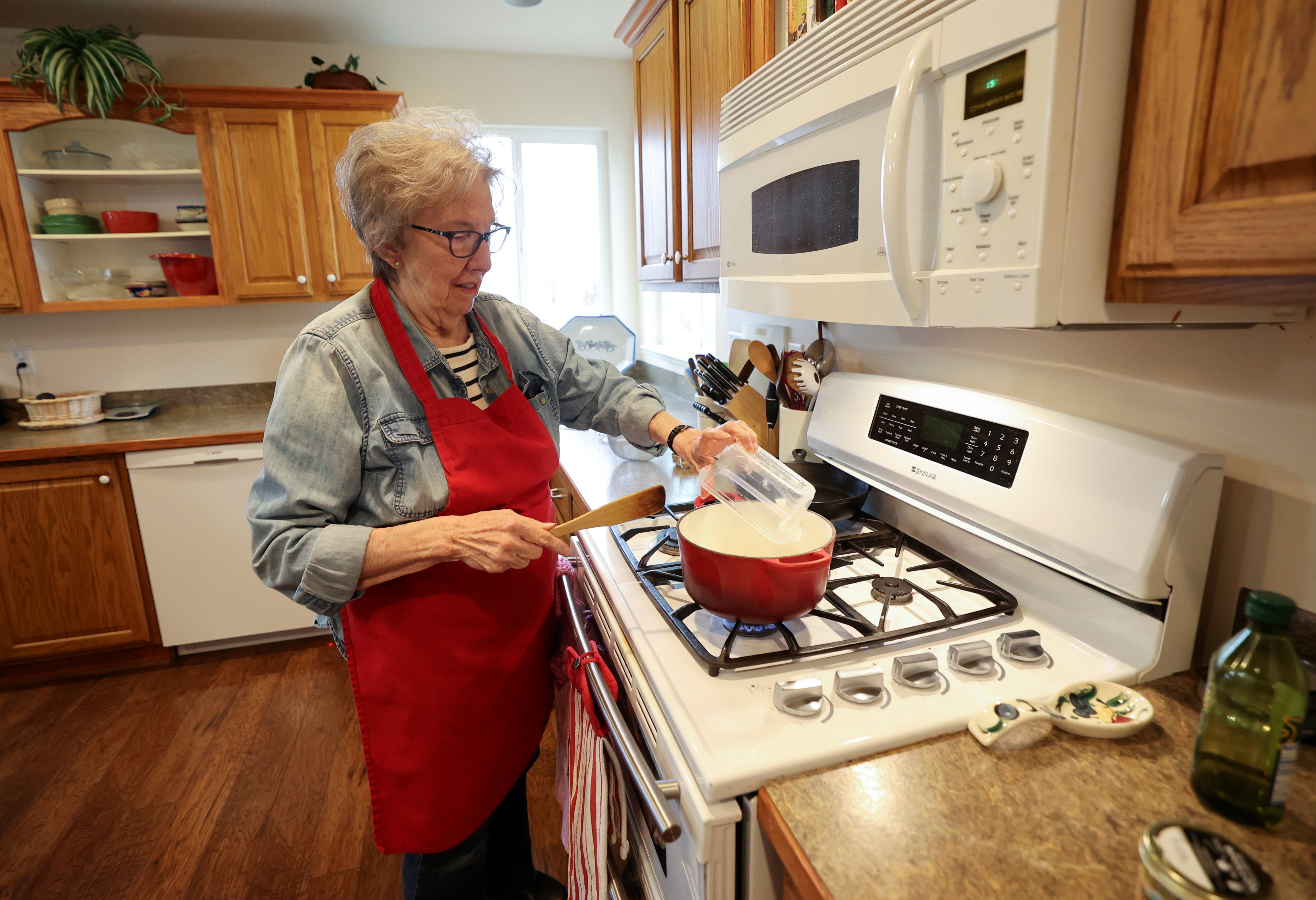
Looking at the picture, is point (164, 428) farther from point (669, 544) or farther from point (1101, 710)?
point (1101, 710)

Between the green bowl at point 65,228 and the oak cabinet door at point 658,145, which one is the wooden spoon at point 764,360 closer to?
the oak cabinet door at point 658,145

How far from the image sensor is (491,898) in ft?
4.66

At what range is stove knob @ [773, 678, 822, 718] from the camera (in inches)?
29.9

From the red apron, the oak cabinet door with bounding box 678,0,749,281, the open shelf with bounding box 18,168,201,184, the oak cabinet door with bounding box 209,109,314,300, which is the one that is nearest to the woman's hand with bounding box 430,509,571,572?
the red apron

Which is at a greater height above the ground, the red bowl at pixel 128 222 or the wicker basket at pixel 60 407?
the red bowl at pixel 128 222

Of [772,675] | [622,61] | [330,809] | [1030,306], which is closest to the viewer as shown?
[1030,306]

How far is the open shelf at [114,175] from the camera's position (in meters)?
2.61

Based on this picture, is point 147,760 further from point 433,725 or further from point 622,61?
point 622,61

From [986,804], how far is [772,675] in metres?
0.27

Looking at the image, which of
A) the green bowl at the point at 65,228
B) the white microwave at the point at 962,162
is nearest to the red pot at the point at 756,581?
the white microwave at the point at 962,162

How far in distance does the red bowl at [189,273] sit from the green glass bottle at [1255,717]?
3.23m

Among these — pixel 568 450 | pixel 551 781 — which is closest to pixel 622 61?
pixel 568 450

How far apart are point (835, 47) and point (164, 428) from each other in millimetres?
2815

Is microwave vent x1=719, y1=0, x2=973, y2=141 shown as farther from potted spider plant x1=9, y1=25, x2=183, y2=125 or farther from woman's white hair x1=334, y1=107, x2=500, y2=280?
potted spider plant x1=9, y1=25, x2=183, y2=125
